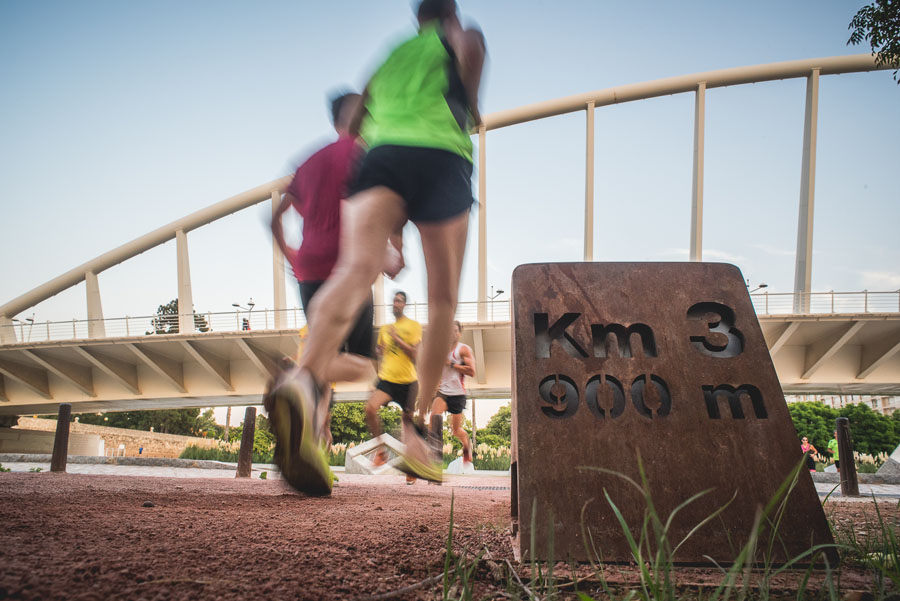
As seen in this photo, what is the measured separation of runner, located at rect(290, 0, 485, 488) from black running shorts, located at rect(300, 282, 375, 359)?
2.37 ft

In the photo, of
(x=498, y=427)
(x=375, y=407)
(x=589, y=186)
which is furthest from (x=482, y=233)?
(x=498, y=427)

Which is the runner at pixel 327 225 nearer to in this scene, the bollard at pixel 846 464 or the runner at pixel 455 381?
the runner at pixel 455 381

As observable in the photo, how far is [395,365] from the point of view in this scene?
5.34m

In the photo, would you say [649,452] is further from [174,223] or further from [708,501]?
[174,223]

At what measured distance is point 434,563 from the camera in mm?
1163

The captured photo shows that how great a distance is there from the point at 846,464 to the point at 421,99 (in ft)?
24.3

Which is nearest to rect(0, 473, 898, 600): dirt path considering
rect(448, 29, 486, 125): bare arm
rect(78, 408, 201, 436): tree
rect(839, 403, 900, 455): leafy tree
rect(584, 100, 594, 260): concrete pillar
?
rect(448, 29, 486, 125): bare arm

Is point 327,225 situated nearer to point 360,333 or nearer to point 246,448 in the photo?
point 360,333

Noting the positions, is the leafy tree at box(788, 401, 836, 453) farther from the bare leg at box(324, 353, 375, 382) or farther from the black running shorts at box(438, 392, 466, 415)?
the bare leg at box(324, 353, 375, 382)

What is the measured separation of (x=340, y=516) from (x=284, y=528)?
1.48 ft

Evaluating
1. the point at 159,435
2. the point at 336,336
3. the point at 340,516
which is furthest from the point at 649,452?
the point at 159,435

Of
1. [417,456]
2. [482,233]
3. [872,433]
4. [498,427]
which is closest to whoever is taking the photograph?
[417,456]

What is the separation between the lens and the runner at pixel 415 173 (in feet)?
5.38

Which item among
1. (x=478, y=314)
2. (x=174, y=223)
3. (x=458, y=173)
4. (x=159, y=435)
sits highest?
(x=174, y=223)
